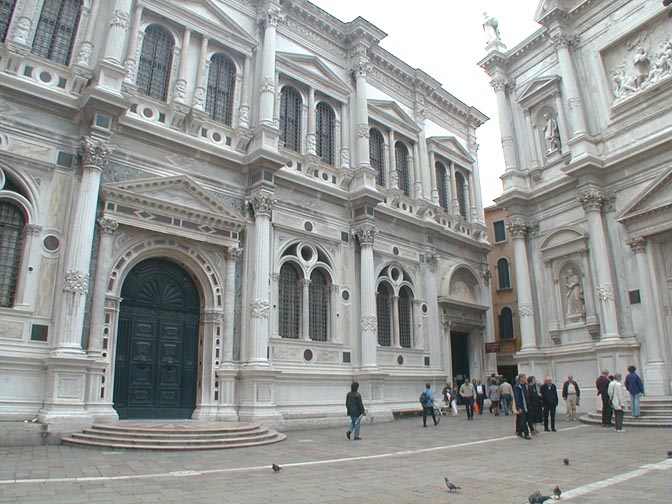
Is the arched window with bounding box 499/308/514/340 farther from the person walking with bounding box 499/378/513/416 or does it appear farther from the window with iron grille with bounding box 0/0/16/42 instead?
the window with iron grille with bounding box 0/0/16/42

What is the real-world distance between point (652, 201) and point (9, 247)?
2011 centimetres

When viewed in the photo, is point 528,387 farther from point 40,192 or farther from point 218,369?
point 40,192

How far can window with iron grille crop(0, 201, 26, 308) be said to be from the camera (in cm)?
1305

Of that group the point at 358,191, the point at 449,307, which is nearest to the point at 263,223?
the point at 358,191

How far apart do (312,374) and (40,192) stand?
983 cm

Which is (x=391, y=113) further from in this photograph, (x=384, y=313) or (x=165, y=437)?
(x=165, y=437)

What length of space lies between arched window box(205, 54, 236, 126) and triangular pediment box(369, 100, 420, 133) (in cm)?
681

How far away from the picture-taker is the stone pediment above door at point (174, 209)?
1478 cm

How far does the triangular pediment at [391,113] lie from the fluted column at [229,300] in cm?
1020

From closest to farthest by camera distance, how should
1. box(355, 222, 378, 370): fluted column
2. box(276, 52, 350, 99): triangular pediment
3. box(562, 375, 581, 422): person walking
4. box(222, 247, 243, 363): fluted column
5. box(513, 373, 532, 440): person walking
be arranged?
box(513, 373, 532, 440): person walking < box(222, 247, 243, 363): fluted column < box(562, 375, 581, 422): person walking < box(355, 222, 378, 370): fluted column < box(276, 52, 350, 99): triangular pediment

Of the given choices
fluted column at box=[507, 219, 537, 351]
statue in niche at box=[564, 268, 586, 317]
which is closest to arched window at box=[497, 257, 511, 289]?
fluted column at box=[507, 219, 537, 351]

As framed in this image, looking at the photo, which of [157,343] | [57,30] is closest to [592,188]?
[157,343]

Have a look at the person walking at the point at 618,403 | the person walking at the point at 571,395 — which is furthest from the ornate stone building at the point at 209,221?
the person walking at the point at 618,403

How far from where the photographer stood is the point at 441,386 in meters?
22.9
